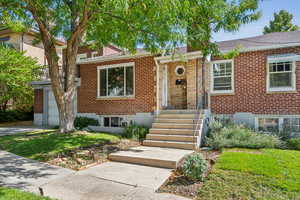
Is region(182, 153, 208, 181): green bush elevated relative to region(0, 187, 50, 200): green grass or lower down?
elevated

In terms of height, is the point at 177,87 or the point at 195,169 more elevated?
the point at 177,87

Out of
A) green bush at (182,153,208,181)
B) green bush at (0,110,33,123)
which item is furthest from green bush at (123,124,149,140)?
green bush at (0,110,33,123)

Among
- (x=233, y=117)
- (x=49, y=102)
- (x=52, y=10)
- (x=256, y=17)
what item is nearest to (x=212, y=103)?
(x=233, y=117)

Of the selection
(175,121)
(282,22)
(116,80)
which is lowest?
(175,121)

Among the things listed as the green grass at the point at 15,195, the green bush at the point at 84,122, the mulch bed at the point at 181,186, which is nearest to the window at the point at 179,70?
the green bush at the point at 84,122

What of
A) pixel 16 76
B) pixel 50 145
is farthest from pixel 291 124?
pixel 16 76

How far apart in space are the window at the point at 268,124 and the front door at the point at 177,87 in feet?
11.8

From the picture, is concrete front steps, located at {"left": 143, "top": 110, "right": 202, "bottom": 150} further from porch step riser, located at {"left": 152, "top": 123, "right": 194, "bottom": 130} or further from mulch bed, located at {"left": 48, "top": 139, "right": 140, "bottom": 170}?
mulch bed, located at {"left": 48, "top": 139, "right": 140, "bottom": 170}

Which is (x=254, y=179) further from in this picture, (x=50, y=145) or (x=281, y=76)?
(x=50, y=145)

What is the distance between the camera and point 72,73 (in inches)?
348

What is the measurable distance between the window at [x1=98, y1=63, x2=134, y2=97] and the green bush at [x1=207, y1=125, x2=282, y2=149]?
17.3ft

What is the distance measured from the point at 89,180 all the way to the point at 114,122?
701 centimetres

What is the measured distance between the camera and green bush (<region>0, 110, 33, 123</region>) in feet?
49.1

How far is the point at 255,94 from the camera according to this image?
875 centimetres
